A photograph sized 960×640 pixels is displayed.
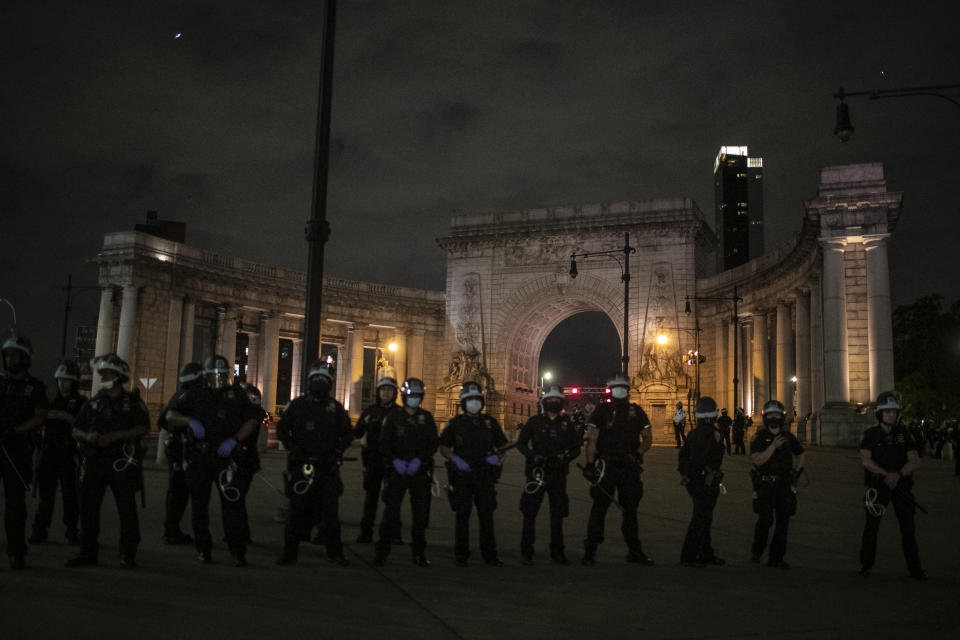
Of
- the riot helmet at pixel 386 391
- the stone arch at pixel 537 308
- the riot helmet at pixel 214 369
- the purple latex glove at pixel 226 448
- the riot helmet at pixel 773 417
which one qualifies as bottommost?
the purple latex glove at pixel 226 448

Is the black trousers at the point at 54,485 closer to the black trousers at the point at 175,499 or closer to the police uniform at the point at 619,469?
the black trousers at the point at 175,499

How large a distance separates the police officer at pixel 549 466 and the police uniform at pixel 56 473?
5262 mm

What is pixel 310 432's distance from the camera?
9.33 metres

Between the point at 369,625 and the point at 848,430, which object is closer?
the point at 369,625

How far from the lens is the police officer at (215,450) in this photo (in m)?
8.77

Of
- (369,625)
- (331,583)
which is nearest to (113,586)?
(331,583)

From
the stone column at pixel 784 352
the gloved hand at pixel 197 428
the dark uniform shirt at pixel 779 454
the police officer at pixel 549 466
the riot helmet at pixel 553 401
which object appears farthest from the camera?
the stone column at pixel 784 352

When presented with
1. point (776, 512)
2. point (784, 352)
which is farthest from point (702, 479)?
point (784, 352)

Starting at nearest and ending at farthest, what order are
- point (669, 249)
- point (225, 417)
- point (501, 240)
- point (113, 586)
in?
point (113, 586) < point (225, 417) < point (669, 249) < point (501, 240)

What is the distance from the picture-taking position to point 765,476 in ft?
32.7

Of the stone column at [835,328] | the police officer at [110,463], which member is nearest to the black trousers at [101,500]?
the police officer at [110,463]

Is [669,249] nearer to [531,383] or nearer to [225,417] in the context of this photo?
[531,383]

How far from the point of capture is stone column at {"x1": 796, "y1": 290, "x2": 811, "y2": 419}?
139 feet

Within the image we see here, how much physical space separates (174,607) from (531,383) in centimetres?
5910
